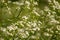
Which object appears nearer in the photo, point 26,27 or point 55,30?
point 26,27

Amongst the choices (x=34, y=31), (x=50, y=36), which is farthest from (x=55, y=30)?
(x=34, y=31)

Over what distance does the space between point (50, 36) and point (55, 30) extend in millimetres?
102

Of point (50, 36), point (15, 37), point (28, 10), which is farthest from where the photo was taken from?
point (28, 10)

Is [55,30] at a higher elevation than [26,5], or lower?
lower

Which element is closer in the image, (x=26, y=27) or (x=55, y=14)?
(x=26, y=27)

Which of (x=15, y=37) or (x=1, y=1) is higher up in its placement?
(x=1, y=1)

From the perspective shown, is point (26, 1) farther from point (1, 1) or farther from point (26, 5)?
point (1, 1)

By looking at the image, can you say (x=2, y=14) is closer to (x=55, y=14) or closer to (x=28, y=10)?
(x=28, y=10)

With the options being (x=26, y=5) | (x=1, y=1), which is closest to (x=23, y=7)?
(x=26, y=5)

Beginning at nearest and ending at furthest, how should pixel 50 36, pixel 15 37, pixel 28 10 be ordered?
1. pixel 15 37
2. pixel 50 36
3. pixel 28 10

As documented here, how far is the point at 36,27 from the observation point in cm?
261

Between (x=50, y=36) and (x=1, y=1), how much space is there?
0.79 m

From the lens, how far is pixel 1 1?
2.90 meters

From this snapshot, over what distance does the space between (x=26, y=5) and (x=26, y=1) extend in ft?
0.22
